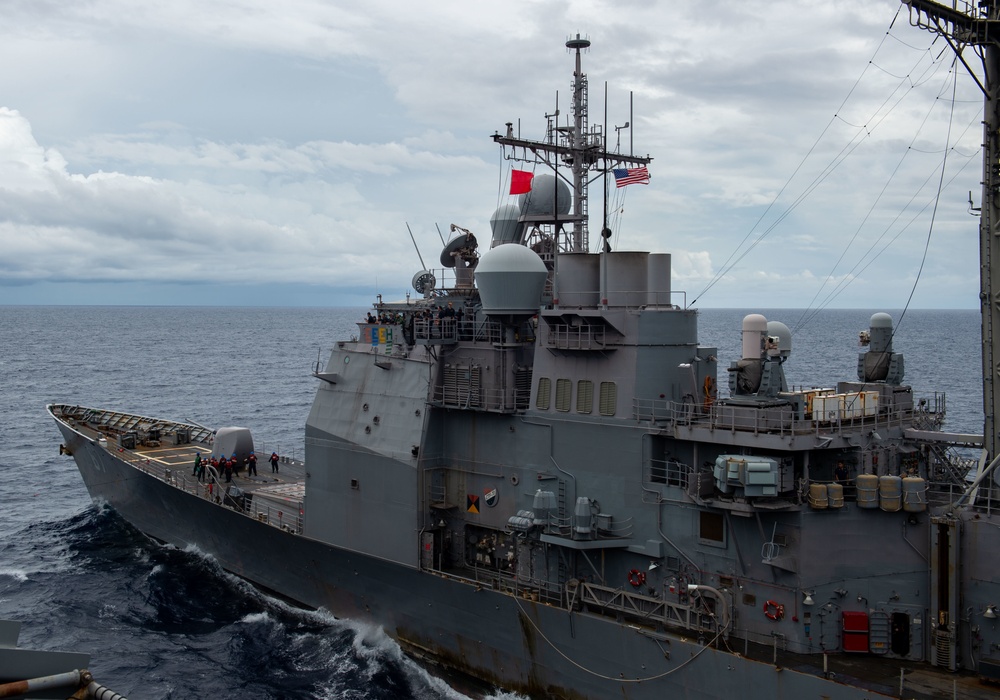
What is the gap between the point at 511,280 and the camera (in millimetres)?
21469

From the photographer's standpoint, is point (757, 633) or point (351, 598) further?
point (351, 598)

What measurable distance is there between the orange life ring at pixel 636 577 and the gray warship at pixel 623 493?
68mm

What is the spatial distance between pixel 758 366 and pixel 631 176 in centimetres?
568

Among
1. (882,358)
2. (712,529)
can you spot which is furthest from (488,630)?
(882,358)

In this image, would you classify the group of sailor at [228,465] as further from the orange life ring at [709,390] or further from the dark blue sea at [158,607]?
the orange life ring at [709,390]

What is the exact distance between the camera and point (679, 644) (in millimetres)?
17859

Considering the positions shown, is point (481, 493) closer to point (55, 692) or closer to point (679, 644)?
point (679, 644)

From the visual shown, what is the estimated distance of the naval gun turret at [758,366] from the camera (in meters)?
19.2

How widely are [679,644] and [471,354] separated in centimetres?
897

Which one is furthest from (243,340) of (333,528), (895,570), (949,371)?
(895,570)

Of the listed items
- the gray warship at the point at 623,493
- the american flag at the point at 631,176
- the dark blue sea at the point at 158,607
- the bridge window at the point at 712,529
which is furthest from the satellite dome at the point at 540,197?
the dark blue sea at the point at 158,607

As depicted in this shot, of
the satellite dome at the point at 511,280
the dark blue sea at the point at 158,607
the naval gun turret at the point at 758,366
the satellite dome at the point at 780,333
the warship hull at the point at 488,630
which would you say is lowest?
the dark blue sea at the point at 158,607

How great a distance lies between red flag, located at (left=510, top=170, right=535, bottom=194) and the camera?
2286 cm

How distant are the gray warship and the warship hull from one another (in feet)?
0.21
